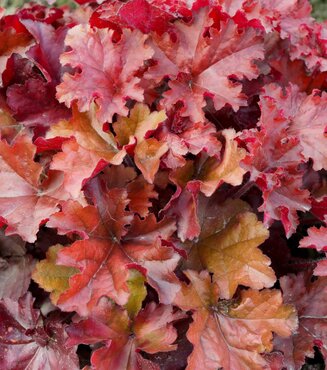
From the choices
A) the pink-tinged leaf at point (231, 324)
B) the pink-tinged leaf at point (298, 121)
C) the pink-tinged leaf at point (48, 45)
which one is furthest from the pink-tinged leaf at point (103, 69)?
the pink-tinged leaf at point (231, 324)

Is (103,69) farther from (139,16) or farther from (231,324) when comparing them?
(231,324)

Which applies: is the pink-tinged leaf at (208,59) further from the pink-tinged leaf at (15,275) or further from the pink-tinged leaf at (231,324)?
the pink-tinged leaf at (15,275)

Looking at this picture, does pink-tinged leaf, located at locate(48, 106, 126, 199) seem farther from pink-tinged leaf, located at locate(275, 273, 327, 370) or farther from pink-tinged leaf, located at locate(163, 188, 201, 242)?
pink-tinged leaf, located at locate(275, 273, 327, 370)

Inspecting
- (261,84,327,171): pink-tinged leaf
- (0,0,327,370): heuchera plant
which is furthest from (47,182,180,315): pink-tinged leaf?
(261,84,327,171): pink-tinged leaf

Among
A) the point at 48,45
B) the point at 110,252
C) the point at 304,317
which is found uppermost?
the point at 48,45

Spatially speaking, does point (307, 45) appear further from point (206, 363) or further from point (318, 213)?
point (206, 363)

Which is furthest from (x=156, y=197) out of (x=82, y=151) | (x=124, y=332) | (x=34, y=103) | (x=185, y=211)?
(x=34, y=103)

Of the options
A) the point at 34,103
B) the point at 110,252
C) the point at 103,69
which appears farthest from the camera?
the point at 34,103
